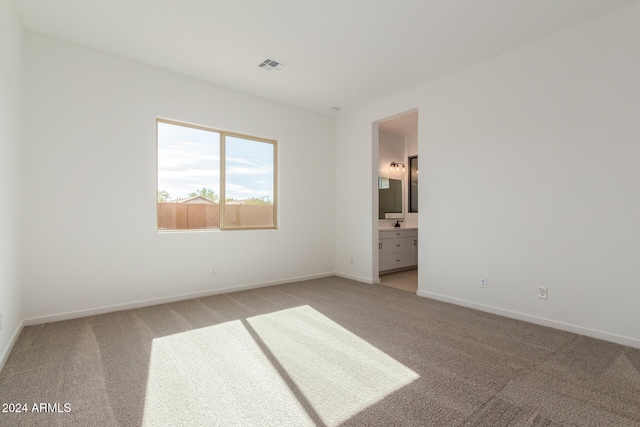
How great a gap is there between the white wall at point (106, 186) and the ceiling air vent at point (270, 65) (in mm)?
913

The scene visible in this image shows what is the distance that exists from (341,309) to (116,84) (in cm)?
367

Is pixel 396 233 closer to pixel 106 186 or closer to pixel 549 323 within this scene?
pixel 549 323

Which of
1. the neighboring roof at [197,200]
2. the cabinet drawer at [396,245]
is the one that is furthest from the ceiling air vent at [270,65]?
the cabinet drawer at [396,245]

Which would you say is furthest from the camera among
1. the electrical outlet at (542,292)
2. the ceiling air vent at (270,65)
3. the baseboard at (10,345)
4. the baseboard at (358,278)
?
the baseboard at (358,278)

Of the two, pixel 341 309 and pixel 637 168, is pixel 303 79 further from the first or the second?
pixel 637 168

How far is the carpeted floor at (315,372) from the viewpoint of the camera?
66.9 inches

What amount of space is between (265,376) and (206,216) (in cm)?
274

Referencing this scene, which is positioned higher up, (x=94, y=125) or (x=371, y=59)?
(x=371, y=59)

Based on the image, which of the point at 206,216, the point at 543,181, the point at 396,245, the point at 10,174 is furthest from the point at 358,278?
the point at 10,174

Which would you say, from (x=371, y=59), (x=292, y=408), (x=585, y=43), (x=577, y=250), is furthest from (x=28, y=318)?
(x=585, y=43)

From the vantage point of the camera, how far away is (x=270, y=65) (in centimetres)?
372

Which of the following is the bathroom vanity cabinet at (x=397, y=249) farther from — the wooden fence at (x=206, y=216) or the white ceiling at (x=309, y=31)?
the white ceiling at (x=309, y=31)

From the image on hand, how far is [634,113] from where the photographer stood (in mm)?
2611

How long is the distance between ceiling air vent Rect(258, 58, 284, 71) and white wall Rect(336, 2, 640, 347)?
77.0 inches
